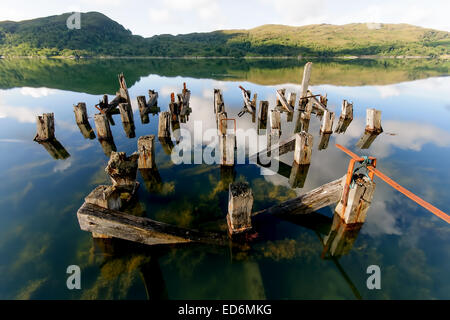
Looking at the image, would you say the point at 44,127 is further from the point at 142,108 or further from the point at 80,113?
Result: the point at 142,108

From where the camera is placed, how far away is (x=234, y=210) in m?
5.09

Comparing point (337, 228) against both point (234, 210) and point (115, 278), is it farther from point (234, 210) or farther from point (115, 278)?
point (115, 278)

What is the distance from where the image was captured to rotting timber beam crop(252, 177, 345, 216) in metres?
5.81

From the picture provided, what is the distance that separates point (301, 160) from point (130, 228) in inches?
299

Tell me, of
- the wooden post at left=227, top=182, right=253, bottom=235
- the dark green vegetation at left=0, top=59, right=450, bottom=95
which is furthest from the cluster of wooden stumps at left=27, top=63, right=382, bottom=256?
the dark green vegetation at left=0, top=59, right=450, bottom=95

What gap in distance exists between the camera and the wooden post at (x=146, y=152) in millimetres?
8352

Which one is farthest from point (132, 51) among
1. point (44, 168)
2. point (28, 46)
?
point (44, 168)

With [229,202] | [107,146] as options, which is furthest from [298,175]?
[107,146]

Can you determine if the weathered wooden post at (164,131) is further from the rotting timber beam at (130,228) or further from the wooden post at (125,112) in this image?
the rotting timber beam at (130,228)

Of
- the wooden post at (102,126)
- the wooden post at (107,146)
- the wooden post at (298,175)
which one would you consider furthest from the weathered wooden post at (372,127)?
the wooden post at (102,126)

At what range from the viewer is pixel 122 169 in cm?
664

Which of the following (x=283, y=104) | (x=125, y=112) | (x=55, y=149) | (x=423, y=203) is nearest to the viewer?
(x=423, y=203)

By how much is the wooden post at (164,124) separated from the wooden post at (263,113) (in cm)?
693

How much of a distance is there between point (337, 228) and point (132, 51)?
12739 centimetres
